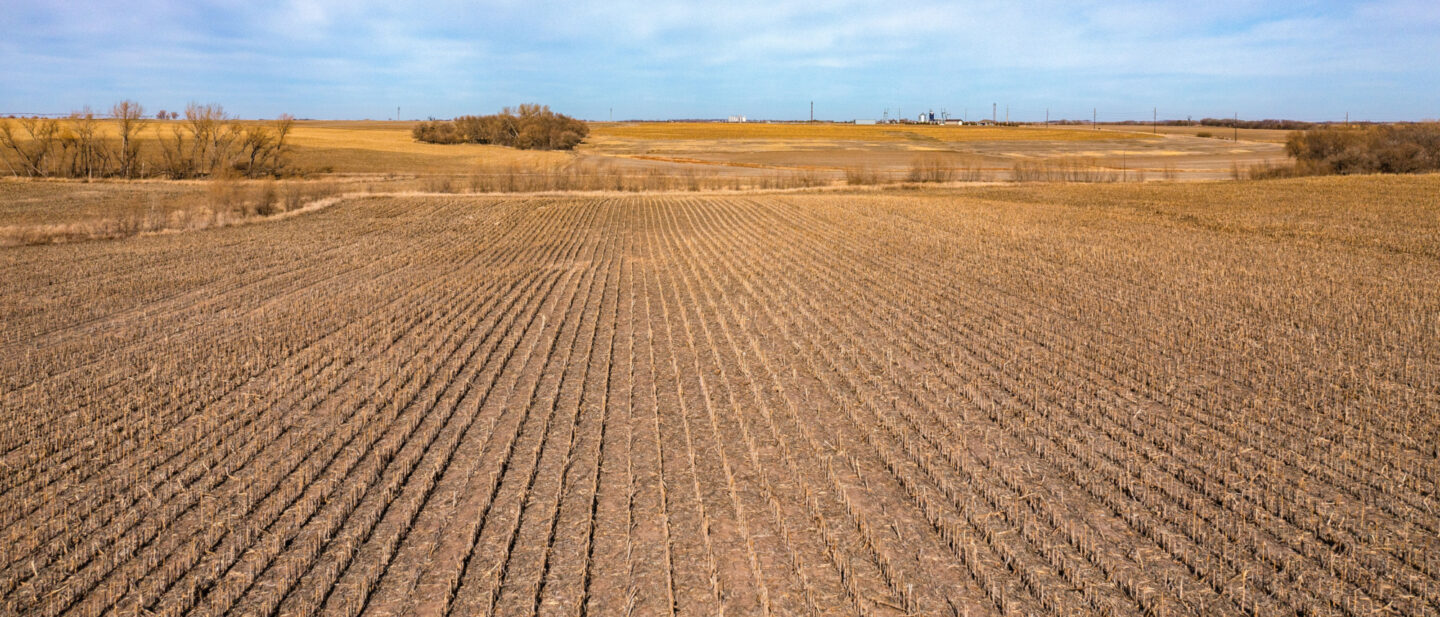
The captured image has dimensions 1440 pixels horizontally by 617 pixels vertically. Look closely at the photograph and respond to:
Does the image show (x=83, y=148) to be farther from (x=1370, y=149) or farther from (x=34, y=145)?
(x=1370, y=149)

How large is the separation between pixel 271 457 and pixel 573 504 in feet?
9.75

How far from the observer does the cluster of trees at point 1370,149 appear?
1832 inches

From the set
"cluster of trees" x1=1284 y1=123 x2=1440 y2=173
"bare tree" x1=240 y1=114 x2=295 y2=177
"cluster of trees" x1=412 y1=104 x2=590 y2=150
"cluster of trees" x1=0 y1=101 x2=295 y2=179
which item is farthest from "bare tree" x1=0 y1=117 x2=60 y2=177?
"cluster of trees" x1=1284 y1=123 x2=1440 y2=173

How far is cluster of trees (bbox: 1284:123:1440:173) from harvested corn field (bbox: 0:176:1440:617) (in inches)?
1493

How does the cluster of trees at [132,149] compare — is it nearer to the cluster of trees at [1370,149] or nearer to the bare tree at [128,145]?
the bare tree at [128,145]

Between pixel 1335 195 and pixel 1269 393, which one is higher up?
pixel 1335 195

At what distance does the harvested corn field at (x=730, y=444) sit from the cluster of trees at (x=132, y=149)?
1861 inches

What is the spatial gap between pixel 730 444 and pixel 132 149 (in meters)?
67.2

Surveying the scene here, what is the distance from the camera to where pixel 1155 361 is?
1041cm

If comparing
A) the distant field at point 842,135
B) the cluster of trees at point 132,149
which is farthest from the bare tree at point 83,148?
the distant field at point 842,135

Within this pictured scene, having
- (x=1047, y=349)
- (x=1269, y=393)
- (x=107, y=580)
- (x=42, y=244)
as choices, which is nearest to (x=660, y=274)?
(x=1047, y=349)

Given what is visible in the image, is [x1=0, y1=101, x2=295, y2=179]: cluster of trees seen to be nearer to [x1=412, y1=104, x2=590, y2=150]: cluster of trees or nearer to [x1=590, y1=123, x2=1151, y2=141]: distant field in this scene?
[x1=412, y1=104, x2=590, y2=150]: cluster of trees

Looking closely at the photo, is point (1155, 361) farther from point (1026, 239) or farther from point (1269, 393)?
point (1026, 239)

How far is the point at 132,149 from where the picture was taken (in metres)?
59.7
